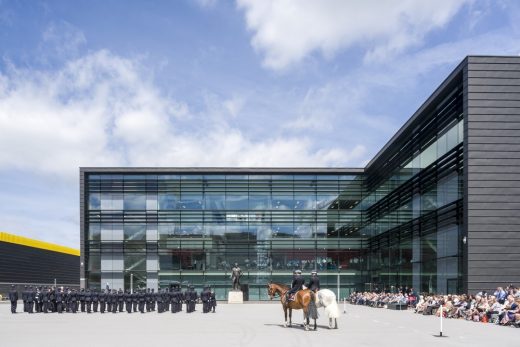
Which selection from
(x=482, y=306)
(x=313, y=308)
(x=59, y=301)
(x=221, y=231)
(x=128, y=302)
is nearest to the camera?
(x=313, y=308)

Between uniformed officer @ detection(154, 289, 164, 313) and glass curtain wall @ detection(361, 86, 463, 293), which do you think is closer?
glass curtain wall @ detection(361, 86, 463, 293)

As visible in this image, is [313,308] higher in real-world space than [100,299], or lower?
higher

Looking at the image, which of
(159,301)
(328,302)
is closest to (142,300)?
(159,301)

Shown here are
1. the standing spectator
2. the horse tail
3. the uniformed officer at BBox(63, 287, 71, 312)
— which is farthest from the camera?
the uniformed officer at BBox(63, 287, 71, 312)

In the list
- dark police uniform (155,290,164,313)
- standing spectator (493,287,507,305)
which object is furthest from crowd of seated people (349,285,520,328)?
dark police uniform (155,290,164,313)

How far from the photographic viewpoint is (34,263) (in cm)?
7169

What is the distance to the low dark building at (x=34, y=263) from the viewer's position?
62.7 meters

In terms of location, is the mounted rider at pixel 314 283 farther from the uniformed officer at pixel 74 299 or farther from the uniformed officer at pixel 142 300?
the uniformed officer at pixel 74 299

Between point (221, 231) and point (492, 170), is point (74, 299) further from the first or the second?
point (221, 231)

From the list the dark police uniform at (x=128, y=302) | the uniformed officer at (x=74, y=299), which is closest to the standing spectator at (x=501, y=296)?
the dark police uniform at (x=128, y=302)

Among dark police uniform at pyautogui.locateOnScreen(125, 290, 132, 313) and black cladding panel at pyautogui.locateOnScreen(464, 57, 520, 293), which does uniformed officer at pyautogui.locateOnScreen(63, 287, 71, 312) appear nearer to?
dark police uniform at pyautogui.locateOnScreen(125, 290, 132, 313)

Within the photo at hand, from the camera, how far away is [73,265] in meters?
90.9

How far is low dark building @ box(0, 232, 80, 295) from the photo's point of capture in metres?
Answer: 62.7

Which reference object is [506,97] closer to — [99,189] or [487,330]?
[487,330]
